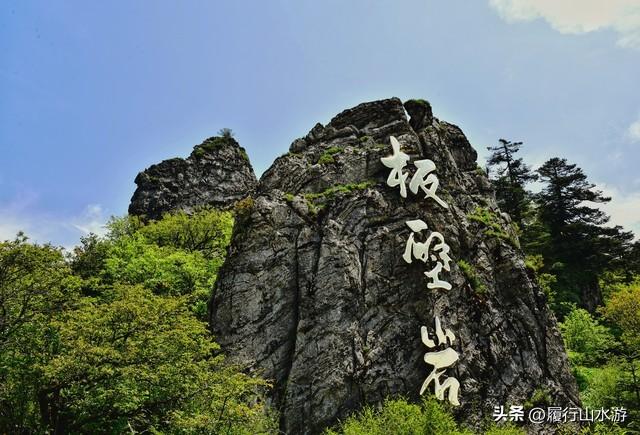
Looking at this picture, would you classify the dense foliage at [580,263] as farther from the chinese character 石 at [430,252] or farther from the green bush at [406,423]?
the green bush at [406,423]

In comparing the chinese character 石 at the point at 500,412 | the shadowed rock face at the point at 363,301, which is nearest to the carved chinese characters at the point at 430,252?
the shadowed rock face at the point at 363,301

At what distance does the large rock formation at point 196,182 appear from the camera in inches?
1778

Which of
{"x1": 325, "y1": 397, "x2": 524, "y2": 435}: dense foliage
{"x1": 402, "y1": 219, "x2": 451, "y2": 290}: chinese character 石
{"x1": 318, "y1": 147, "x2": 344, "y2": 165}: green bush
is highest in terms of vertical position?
{"x1": 318, "y1": 147, "x2": 344, "y2": 165}: green bush

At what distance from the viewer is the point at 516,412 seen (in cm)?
1797

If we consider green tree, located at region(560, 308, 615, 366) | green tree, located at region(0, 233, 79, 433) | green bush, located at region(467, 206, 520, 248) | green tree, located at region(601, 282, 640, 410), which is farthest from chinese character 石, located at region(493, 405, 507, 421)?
green tree, located at region(0, 233, 79, 433)

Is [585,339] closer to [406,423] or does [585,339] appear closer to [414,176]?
[414,176]


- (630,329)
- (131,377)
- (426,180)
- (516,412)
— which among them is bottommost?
(516,412)

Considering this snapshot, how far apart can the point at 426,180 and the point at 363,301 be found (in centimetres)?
696

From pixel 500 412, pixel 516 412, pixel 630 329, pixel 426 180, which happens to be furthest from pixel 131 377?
pixel 630 329

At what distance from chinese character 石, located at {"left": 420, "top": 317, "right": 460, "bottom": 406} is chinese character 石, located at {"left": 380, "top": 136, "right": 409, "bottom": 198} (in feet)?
22.0

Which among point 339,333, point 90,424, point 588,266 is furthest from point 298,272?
point 588,266

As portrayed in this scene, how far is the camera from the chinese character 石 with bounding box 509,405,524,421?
1774 cm

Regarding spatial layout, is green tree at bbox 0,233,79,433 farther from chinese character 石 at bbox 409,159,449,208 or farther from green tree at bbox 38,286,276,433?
chinese character 石 at bbox 409,159,449,208

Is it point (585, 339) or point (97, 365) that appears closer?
point (97, 365)
